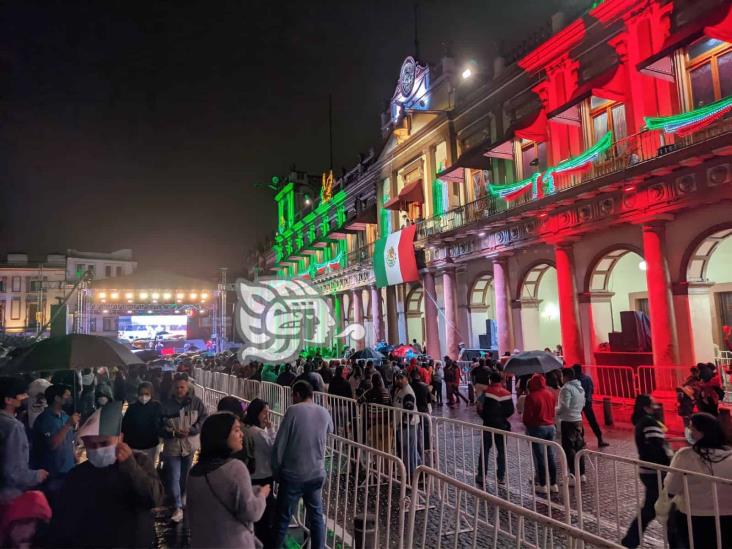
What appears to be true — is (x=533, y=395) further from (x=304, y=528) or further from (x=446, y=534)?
(x=304, y=528)

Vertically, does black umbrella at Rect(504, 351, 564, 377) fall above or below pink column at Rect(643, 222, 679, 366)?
below

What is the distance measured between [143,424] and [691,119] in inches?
506

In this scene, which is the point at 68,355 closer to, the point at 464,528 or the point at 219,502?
the point at 219,502

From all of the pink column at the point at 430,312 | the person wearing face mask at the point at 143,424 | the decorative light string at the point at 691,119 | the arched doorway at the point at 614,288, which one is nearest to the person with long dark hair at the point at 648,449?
the person wearing face mask at the point at 143,424

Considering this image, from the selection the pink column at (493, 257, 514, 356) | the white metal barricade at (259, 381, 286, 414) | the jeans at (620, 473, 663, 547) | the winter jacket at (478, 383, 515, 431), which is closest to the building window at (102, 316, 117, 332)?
the pink column at (493, 257, 514, 356)

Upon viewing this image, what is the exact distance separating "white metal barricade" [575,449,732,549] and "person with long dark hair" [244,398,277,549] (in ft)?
9.65

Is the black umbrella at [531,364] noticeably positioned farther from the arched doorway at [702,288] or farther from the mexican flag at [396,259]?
the mexican flag at [396,259]

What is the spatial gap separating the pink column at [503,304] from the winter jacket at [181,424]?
13971 mm

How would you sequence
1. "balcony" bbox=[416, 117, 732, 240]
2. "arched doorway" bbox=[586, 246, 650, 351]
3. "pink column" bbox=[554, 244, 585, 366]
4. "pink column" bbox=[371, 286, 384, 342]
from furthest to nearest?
"pink column" bbox=[371, 286, 384, 342] < "pink column" bbox=[554, 244, 585, 366] < "arched doorway" bbox=[586, 246, 650, 351] < "balcony" bbox=[416, 117, 732, 240]

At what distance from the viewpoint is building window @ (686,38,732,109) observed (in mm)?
12383

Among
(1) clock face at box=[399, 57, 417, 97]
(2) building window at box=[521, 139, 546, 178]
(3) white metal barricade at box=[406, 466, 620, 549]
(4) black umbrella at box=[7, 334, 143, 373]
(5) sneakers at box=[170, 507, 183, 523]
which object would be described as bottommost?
(5) sneakers at box=[170, 507, 183, 523]

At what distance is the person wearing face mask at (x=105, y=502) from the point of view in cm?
308

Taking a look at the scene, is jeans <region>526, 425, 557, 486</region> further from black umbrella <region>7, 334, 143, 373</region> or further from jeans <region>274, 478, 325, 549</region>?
black umbrella <region>7, 334, 143, 373</region>

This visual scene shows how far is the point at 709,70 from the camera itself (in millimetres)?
12781
